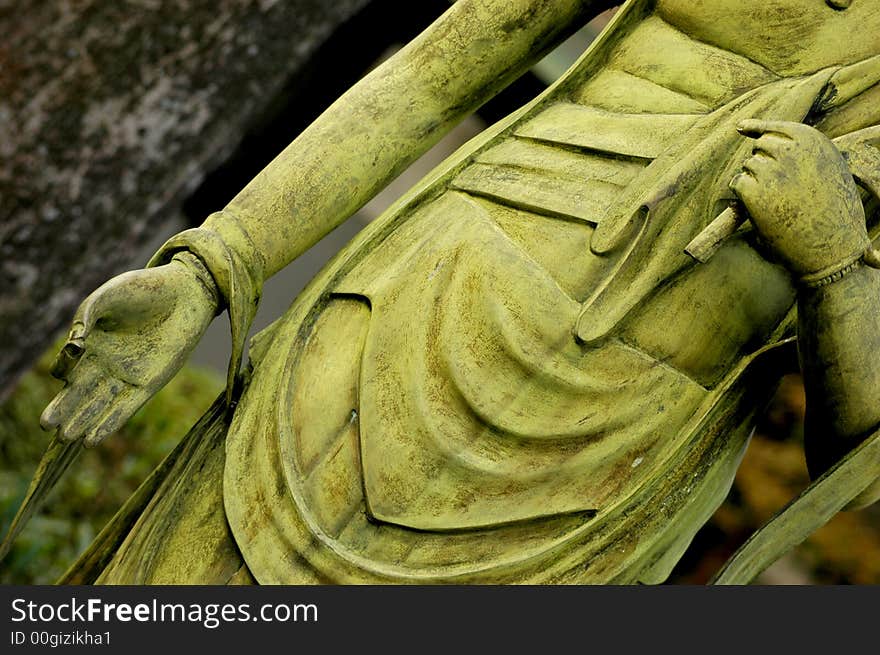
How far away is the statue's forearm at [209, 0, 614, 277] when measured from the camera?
1.80 meters

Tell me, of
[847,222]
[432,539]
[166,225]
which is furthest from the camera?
[166,225]

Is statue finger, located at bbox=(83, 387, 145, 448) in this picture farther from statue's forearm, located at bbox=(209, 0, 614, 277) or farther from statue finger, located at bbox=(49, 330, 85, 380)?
statue's forearm, located at bbox=(209, 0, 614, 277)

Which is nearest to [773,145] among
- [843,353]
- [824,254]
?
[824,254]

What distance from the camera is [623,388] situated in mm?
1676

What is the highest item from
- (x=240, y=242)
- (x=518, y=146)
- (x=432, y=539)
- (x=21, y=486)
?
(x=240, y=242)

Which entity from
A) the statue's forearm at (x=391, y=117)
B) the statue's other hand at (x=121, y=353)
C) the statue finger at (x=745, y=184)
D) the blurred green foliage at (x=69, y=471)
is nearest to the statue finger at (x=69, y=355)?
the statue's other hand at (x=121, y=353)

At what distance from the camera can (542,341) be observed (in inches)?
65.3

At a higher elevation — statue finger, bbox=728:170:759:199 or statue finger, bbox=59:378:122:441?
statue finger, bbox=59:378:122:441

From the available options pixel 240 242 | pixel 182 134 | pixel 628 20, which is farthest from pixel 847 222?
pixel 182 134

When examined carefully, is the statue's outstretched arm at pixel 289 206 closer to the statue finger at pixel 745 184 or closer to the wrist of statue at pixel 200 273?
the wrist of statue at pixel 200 273

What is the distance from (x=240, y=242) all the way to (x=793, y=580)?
3.39 m

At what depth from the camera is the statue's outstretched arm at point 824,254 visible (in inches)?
60.3

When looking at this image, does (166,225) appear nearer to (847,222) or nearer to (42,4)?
(42,4)

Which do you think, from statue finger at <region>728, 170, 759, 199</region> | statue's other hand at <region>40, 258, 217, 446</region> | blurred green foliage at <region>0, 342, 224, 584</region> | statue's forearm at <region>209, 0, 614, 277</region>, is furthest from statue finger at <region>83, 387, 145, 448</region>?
blurred green foliage at <region>0, 342, 224, 584</region>
